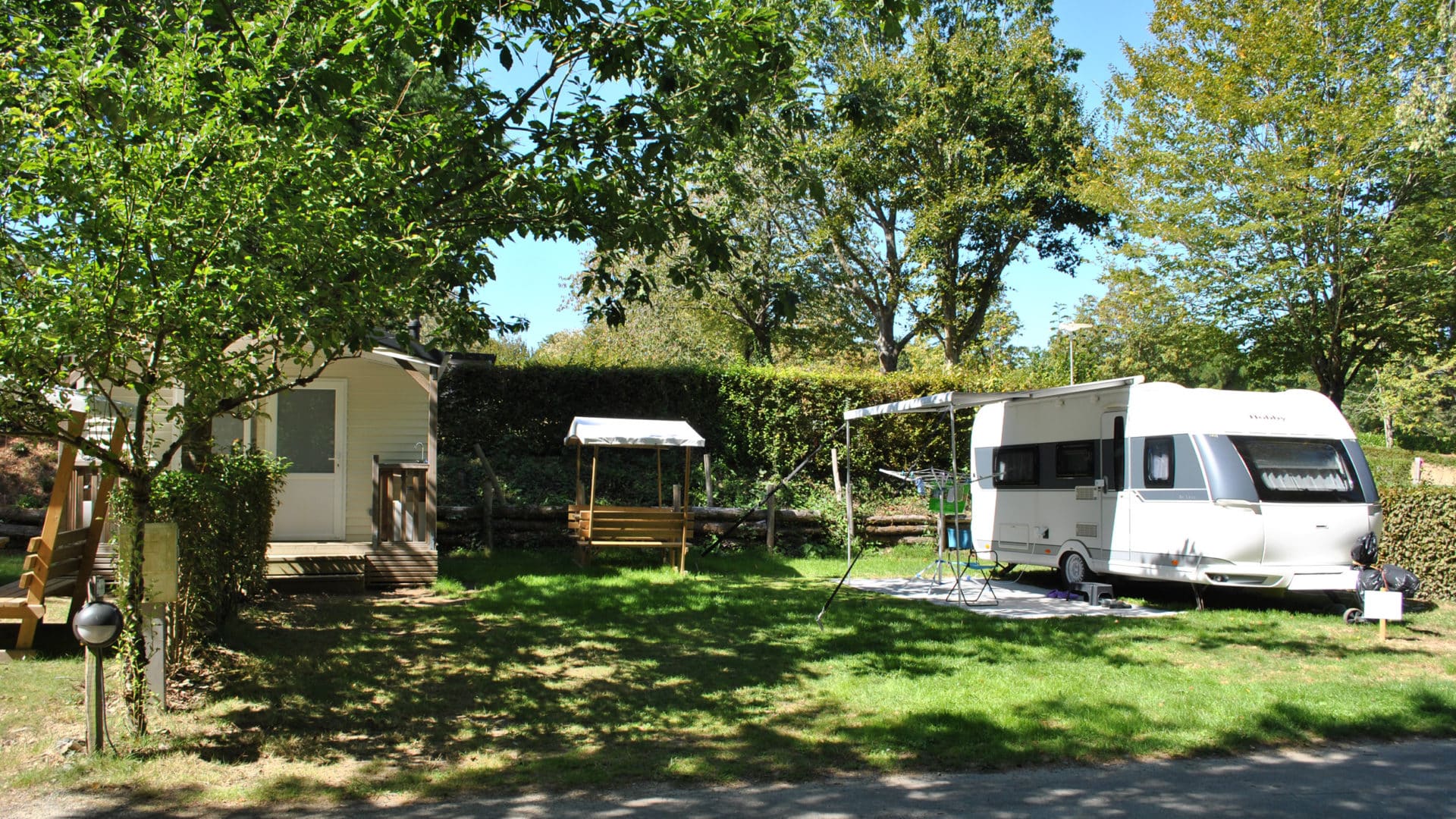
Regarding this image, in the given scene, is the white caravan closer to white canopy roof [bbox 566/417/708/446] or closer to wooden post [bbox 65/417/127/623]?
white canopy roof [bbox 566/417/708/446]

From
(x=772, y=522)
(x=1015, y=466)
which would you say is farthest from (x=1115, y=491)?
(x=772, y=522)

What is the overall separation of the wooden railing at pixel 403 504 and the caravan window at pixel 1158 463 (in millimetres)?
8302

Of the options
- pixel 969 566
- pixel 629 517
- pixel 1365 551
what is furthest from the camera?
pixel 969 566

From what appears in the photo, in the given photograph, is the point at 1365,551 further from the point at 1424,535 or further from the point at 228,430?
the point at 228,430

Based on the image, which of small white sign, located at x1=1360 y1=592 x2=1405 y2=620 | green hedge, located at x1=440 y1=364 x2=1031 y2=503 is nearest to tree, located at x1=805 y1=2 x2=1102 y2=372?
green hedge, located at x1=440 y1=364 x2=1031 y2=503

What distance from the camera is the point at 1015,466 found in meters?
13.1

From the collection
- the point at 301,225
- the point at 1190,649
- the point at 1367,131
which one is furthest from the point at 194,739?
the point at 1367,131

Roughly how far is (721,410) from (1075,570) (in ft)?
28.0

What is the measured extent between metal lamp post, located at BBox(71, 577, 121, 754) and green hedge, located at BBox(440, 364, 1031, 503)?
12.7 metres

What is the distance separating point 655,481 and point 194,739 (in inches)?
480

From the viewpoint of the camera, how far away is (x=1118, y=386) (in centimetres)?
1127

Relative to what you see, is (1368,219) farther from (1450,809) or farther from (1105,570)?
(1450,809)

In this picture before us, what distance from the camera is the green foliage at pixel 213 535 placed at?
6363 millimetres

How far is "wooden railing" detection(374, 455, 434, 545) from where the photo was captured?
12.0 meters
